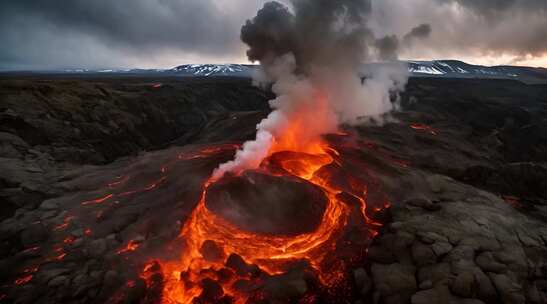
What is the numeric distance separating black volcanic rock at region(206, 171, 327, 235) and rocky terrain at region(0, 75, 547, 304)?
1.38 meters

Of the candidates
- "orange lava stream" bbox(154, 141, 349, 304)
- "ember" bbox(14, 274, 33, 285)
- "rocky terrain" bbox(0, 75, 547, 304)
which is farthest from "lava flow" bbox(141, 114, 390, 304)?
"ember" bbox(14, 274, 33, 285)

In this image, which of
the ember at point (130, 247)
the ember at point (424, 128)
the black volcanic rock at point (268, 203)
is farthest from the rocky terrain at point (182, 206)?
the black volcanic rock at point (268, 203)

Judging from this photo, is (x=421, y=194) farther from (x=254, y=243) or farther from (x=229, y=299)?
(x=229, y=299)

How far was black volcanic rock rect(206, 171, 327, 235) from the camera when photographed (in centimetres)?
1249

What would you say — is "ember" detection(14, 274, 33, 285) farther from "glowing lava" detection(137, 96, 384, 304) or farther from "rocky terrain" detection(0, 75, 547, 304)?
"glowing lava" detection(137, 96, 384, 304)

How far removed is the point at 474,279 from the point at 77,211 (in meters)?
14.7

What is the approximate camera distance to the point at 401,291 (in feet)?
29.8

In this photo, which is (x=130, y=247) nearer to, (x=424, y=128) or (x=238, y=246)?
(x=238, y=246)

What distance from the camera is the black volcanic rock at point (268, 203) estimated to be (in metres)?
12.5

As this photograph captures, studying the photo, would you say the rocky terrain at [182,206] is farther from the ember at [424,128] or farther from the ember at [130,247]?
the ember at [424,128]

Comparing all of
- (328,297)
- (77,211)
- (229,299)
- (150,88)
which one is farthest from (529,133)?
(150,88)

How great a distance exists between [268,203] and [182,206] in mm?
3679

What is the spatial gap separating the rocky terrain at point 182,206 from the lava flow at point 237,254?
531mm

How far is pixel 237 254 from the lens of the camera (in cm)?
1073
